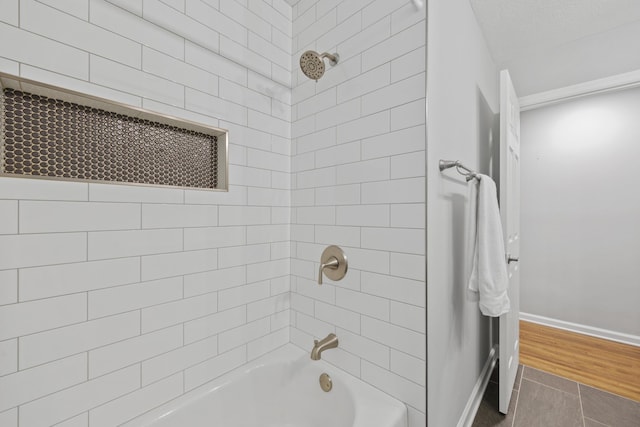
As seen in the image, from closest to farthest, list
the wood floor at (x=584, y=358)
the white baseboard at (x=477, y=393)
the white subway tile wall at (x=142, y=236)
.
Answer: the white subway tile wall at (x=142, y=236)
the white baseboard at (x=477, y=393)
the wood floor at (x=584, y=358)

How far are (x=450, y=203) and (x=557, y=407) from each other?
1.52 metres

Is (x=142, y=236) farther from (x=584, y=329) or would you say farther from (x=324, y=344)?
(x=584, y=329)

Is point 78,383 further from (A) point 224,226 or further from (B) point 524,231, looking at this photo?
(B) point 524,231

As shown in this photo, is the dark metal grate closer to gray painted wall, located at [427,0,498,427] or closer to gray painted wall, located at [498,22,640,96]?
gray painted wall, located at [427,0,498,427]

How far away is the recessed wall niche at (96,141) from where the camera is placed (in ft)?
2.58

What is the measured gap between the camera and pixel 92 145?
0.92m

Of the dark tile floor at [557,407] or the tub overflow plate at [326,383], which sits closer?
the tub overflow plate at [326,383]

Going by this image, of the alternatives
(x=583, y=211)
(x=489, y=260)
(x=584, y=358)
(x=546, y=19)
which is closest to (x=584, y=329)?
(x=584, y=358)

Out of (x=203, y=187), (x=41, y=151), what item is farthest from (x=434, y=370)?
(x=41, y=151)

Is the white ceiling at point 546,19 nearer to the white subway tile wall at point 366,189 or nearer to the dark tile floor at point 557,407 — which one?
the white subway tile wall at point 366,189

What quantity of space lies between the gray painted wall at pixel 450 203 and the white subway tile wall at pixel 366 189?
59 millimetres

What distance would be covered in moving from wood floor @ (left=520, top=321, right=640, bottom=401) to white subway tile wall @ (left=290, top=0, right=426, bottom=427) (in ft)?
5.82

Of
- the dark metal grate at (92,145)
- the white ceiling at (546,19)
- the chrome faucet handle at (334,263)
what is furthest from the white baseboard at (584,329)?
the dark metal grate at (92,145)

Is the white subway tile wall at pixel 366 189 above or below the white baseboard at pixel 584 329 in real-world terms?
above
